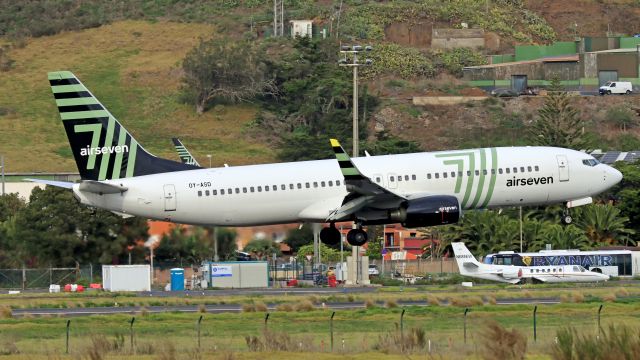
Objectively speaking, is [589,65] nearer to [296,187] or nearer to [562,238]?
[562,238]

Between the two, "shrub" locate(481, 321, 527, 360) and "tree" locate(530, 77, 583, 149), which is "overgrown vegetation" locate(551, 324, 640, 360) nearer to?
"shrub" locate(481, 321, 527, 360)

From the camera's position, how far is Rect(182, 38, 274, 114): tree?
195 meters

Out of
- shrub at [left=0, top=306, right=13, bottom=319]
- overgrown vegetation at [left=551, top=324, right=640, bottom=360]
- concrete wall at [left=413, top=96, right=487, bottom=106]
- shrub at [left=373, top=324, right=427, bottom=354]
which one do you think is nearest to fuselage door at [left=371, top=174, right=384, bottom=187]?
shrub at [left=373, top=324, right=427, bottom=354]

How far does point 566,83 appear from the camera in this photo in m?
196

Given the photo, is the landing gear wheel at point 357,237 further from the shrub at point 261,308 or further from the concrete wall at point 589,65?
the concrete wall at point 589,65

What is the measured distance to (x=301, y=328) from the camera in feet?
209

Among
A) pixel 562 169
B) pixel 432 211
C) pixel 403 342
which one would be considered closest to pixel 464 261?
pixel 562 169

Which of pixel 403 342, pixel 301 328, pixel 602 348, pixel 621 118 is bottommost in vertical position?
pixel 403 342

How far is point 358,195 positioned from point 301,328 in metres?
10.1

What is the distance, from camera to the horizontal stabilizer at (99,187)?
233 feet

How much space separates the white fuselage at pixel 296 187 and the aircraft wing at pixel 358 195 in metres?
0.52

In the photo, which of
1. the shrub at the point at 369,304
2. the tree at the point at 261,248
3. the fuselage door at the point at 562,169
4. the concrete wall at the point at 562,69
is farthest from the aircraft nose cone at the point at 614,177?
the concrete wall at the point at 562,69

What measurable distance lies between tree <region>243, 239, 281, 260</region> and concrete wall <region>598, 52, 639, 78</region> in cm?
10079

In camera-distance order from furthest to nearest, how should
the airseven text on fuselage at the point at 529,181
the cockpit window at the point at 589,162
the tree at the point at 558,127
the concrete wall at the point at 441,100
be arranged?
the concrete wall at the point at 441,100, the tree at the point at 558,127, the cockpit window at the point at 589,162, the airseven text on fuselage at the point at 529,181
